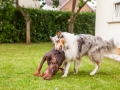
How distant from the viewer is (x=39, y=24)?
14.9 meters

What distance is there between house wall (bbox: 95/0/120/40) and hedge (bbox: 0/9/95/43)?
5.88 meters

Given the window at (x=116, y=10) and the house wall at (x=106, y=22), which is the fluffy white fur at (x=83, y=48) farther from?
the window at (x=116, y=10)

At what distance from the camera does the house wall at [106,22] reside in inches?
325

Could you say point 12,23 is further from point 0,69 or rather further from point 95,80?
point 95,80

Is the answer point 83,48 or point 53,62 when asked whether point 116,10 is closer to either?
point 83,48

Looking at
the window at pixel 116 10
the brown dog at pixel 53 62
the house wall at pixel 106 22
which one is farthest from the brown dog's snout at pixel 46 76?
the window at pixel 116 10

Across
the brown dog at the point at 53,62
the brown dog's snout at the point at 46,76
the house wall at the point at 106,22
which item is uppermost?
the house wall at the point at 106,22

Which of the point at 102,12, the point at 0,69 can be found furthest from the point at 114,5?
the point at 0,69

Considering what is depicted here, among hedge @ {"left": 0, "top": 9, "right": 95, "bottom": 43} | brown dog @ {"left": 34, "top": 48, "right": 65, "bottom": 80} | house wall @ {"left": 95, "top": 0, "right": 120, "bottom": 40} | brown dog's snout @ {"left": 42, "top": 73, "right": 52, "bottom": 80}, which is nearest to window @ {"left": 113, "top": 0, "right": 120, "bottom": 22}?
house wall @ {"left": 95, "top": 0, "right": 120, "bottom": 40}

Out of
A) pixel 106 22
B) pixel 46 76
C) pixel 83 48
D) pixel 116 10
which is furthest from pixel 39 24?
pixel 46 76

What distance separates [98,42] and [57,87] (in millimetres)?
1994

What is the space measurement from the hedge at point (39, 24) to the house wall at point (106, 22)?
19.3 feet

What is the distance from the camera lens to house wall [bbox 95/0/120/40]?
826 cm

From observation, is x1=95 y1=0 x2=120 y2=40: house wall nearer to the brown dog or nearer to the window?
the window
